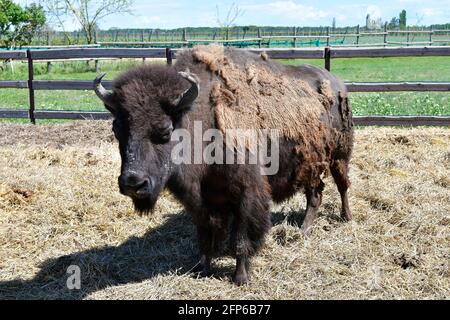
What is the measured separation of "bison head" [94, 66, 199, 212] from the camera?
4625 mm

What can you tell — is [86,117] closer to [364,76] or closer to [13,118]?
[13,118]

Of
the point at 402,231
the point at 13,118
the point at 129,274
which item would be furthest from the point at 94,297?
the point at 13,118

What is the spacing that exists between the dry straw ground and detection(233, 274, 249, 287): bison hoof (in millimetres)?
107

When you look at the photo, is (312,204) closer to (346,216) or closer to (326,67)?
(346,216)

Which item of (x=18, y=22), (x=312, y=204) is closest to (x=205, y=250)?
(x=312, y=204)

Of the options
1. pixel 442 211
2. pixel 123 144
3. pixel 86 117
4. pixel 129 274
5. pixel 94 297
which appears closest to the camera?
pixel 123 144

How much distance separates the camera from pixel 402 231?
6.59m

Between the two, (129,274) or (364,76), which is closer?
(129,274)

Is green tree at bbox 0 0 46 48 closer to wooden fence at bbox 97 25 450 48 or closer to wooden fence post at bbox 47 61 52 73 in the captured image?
wooden fence at bbox 97 25 450 48

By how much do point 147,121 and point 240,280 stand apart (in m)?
2.04

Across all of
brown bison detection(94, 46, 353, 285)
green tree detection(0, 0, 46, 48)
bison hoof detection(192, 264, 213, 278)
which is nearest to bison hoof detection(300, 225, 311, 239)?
brown bison detection(94, 46, 353, 285)

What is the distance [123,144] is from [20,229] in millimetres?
2765

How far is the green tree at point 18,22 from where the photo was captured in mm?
43719

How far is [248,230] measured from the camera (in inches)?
221
